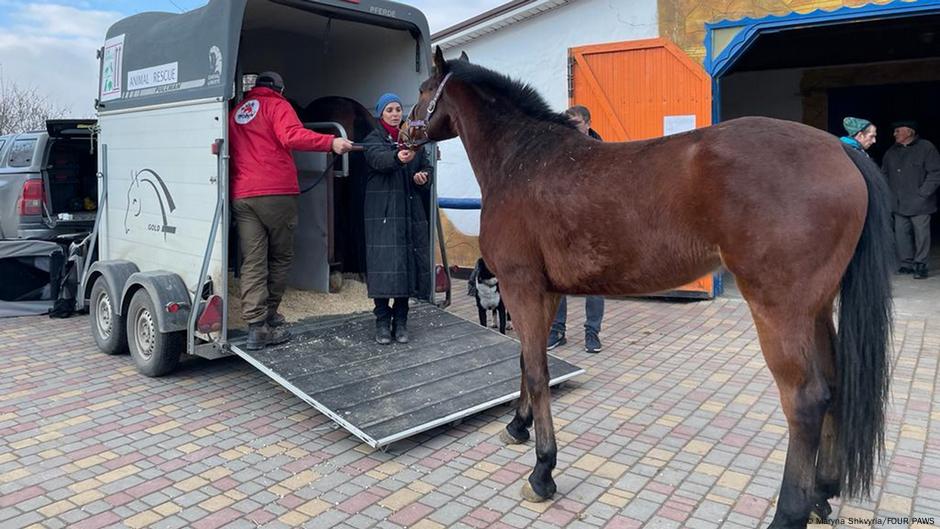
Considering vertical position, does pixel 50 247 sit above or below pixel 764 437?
above

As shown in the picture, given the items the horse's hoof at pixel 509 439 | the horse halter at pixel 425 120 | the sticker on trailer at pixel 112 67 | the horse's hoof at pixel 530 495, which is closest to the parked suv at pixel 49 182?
the sticker on trailer at pixel 112 67

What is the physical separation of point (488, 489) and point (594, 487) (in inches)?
21.5

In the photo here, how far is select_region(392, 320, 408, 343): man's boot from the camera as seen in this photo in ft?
17.3

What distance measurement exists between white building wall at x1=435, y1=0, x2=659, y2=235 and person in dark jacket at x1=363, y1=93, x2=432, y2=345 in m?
3.46

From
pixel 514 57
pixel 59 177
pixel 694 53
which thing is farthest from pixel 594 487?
pixel 59 177

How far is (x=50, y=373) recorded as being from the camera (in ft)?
18.7

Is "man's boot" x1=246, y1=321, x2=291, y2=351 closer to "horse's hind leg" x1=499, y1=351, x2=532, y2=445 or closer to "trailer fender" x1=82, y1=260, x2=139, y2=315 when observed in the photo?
"trailer fender" x1=82, y1=260, x2=139, y2=315

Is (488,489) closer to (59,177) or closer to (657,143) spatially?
(657,143)

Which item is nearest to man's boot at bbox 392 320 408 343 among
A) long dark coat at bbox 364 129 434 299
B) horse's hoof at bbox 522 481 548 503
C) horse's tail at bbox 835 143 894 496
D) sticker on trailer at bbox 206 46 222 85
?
long dark coat at bbox 364 129 434 299

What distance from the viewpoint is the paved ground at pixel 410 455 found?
3375 millimetres

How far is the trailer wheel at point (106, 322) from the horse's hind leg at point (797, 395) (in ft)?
16.6

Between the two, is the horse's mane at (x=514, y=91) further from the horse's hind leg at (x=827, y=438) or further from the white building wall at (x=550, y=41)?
the white building wall at (x=550, y=41)

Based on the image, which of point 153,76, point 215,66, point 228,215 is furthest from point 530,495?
point 153,76

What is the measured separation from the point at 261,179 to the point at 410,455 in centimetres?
220
